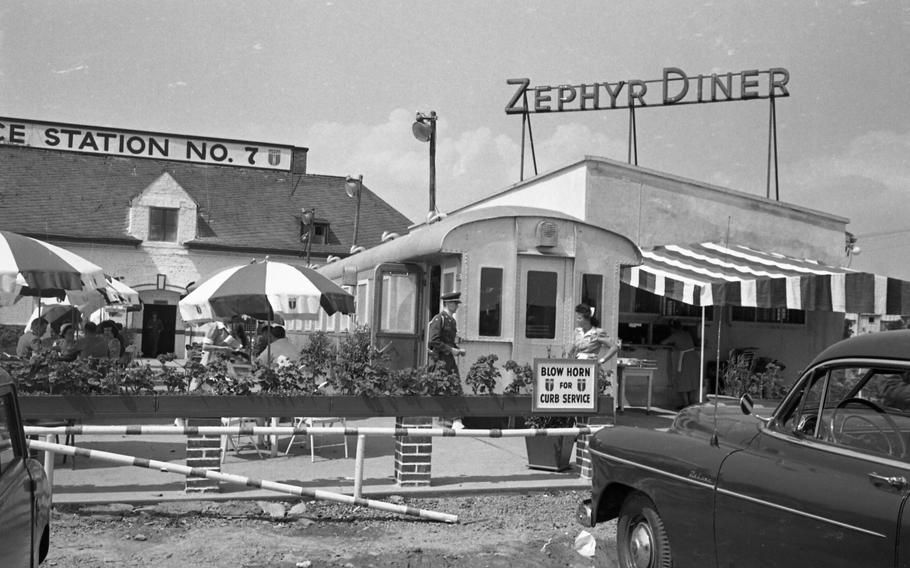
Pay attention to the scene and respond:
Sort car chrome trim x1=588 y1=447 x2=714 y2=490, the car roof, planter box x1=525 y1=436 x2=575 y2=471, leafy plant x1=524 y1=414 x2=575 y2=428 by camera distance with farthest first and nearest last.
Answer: leafy plant x1=524 y1=414 x2=575 y2=428
planter box x1=525 y1=436 x2=575 y2=471
car chrome trim x1=588 y1=447 x2=714 y2=490
the car roof

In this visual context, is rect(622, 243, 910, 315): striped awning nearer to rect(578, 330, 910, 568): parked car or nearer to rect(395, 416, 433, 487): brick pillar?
rect(395, 416, 433, 487): brick pillar

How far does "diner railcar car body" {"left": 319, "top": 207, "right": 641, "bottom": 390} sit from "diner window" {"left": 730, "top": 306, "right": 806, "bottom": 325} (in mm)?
5439

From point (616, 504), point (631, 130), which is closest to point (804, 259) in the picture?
point (631, 130)

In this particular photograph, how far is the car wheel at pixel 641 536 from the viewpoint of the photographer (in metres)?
5.01

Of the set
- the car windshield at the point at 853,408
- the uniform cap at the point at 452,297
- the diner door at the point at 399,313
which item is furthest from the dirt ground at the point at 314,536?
the diner door at the point at 399,313

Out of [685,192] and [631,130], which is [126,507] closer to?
[685,192]

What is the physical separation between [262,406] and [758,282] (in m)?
6.72

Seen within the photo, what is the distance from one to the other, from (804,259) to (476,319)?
8549mm

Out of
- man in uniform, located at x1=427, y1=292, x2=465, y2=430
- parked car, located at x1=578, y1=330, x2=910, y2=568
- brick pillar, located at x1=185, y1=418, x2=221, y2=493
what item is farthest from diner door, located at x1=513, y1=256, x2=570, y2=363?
parked car, located at x1=578, y1=330, x2=910, y2=568

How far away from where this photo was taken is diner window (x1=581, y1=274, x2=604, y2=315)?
41.7 ft

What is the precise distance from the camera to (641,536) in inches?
207

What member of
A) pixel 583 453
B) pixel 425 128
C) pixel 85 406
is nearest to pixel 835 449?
pixel 583 453

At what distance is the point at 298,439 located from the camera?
11.3m

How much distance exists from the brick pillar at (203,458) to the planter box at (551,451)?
3.22m
